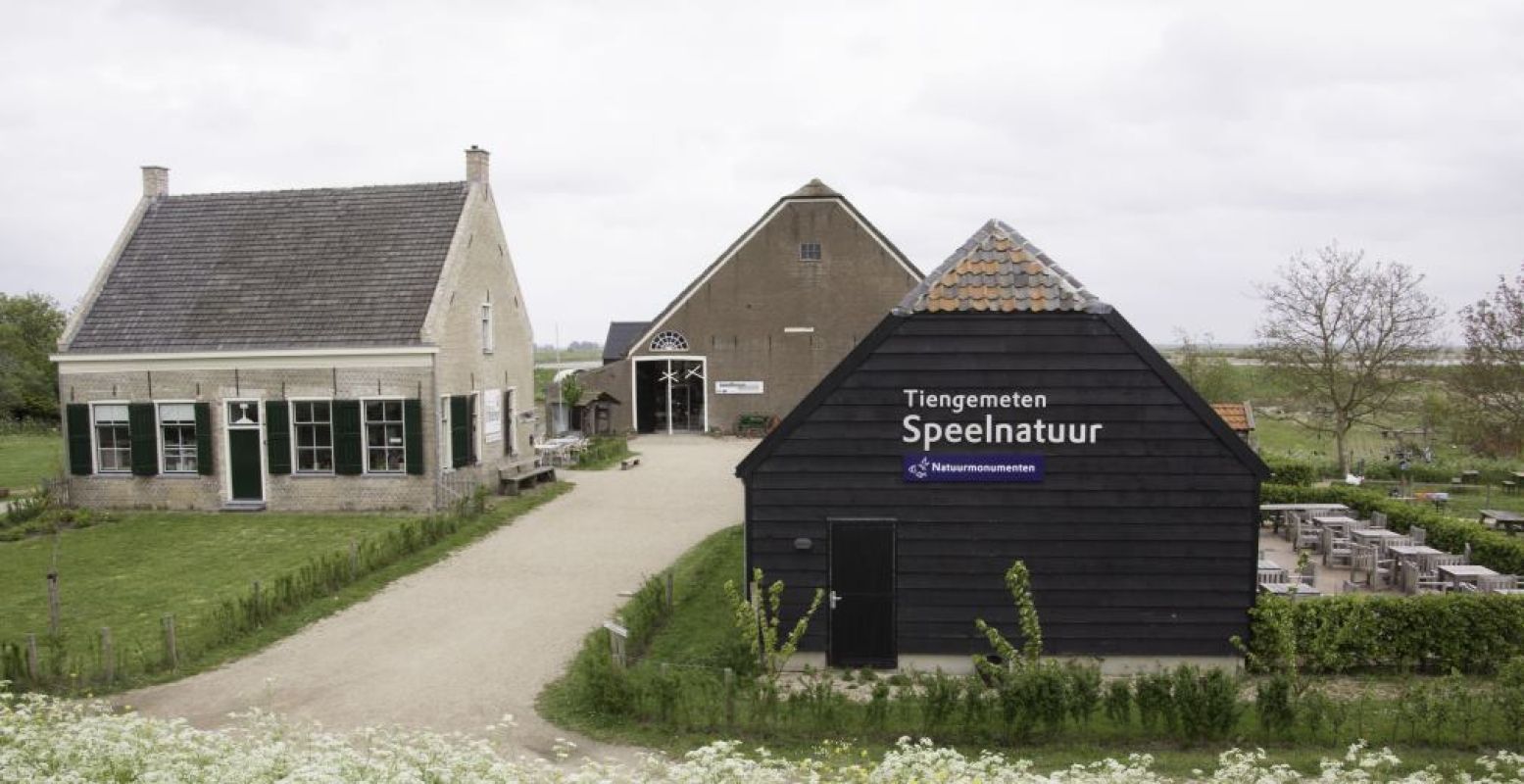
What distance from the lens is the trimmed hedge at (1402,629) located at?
11344 mm

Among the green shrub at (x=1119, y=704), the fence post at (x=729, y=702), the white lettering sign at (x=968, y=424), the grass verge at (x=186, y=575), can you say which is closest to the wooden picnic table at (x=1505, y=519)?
the white lettering sign at (x=968, y=424)

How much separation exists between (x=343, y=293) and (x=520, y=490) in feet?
22.0

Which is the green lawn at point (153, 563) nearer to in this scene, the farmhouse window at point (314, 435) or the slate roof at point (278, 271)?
the farmhouse window at point (314, 435)

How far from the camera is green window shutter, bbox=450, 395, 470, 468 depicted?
76.9 feet

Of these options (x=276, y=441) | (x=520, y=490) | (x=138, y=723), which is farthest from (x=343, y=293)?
(x=138, y=723)

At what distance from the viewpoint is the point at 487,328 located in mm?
26172

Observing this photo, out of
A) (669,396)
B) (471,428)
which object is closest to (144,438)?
(471,428)

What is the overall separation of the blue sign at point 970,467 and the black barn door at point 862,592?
734 mm

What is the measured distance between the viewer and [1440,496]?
75.2 feet

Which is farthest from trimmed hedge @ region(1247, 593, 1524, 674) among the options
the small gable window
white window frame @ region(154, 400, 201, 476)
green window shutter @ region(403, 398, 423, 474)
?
white window frame @ region(154, 400, 201, 476)

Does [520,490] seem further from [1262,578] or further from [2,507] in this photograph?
[1262,578]

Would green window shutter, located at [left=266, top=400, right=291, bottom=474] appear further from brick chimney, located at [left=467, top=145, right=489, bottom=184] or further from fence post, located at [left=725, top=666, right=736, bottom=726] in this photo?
fence post, located at [left=725, top=666, right=736, bottom=726]

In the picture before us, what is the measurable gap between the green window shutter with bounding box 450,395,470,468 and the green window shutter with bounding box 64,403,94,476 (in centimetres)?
874

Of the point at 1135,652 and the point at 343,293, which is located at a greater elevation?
the point at 343,293
